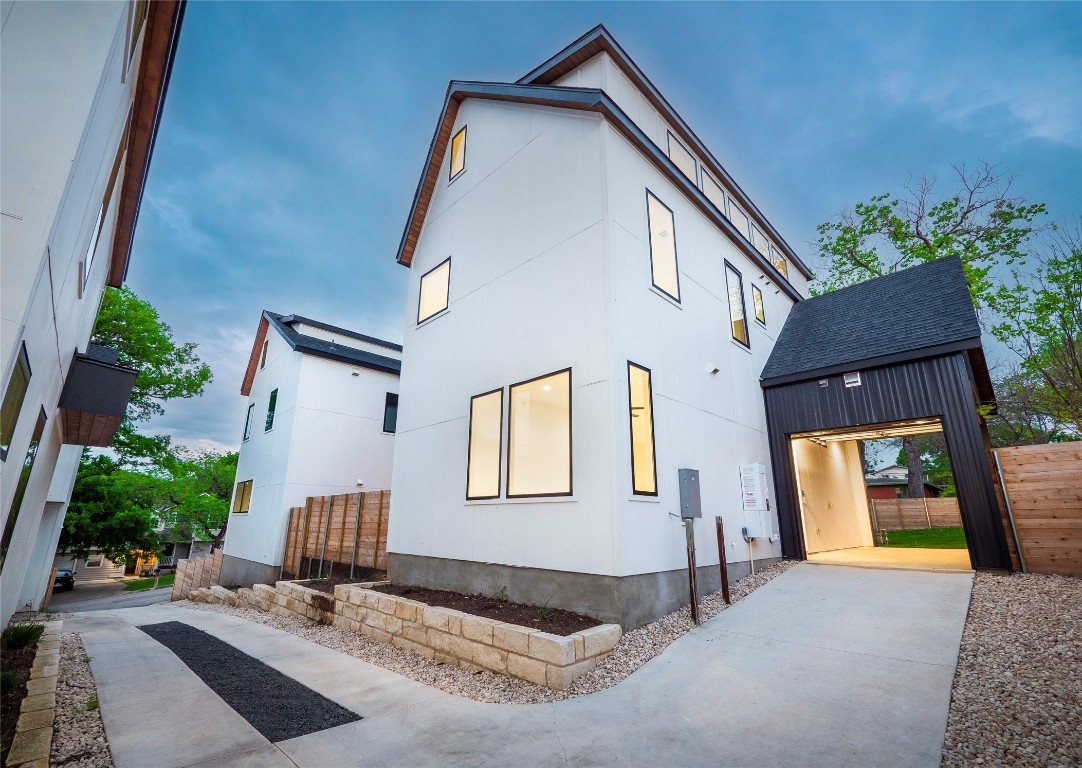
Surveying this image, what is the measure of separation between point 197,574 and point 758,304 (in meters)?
20.6

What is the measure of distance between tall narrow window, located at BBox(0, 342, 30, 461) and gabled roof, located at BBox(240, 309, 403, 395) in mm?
10266

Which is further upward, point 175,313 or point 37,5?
point 175,313

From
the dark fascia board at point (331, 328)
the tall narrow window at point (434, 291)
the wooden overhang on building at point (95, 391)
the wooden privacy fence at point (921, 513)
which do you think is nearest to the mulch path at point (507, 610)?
the wooden overhang on building at point (95, 391)

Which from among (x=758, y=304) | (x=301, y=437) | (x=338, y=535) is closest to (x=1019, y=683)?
(x=758, y=304)

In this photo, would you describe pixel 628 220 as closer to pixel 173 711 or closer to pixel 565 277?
pixel 565 277

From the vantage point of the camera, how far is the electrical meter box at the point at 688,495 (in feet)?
20.7

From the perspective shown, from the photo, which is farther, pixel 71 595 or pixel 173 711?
pixel 71 595

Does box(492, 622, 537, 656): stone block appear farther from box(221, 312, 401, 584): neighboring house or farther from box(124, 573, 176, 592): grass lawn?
box(124, 573, 176, 592): grass lawn

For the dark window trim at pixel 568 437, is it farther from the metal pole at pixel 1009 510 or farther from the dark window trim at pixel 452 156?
the metal pole at pixel 1009 510

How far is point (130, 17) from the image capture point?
3.76 meters

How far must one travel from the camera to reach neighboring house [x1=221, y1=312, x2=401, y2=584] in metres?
13.1

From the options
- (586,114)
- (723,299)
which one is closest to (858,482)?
(723,299)

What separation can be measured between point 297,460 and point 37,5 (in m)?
11.9

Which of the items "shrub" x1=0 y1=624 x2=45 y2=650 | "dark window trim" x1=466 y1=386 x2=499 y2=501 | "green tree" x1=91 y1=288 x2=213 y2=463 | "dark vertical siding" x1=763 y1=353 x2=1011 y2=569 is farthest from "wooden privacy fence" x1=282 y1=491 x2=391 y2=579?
Result: "green tree" x1=91 y1=288 x2=213 y2=463
